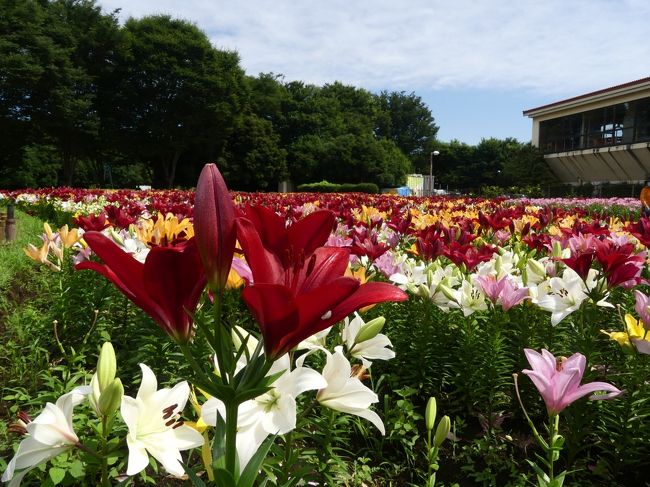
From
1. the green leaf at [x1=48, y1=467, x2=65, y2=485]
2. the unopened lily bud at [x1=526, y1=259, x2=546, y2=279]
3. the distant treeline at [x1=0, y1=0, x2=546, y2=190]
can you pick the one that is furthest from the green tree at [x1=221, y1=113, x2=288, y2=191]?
the green leaf at [x1=48, y1=467, x2=65, y2=485]

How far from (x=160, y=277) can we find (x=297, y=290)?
0.62 ft

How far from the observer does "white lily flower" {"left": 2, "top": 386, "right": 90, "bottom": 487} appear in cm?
82

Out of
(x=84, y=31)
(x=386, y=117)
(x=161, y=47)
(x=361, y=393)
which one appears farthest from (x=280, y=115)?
(x=361, y=393)

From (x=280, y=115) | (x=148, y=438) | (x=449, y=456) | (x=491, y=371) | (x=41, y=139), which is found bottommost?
(x=449, y=456)

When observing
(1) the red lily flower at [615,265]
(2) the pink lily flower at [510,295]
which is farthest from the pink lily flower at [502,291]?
(1) the red lily flower at [615,265]

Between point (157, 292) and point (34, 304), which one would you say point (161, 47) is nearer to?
point (34, 304)

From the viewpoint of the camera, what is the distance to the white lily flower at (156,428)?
33.4 inches

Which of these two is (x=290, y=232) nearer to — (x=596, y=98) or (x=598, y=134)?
(x=596, y=98)

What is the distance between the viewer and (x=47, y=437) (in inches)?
32.6

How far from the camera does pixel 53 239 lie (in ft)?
9.61

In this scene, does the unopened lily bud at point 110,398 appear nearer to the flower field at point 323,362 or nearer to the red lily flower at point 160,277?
the flower field at point 323,362

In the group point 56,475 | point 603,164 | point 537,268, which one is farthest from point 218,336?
point 603,164

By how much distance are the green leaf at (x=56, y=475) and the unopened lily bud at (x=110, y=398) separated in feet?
2.65

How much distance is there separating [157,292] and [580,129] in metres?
41.4
